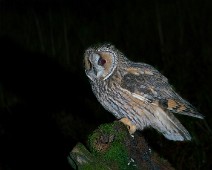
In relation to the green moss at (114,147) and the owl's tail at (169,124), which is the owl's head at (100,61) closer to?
the owl's tail at (169,124)

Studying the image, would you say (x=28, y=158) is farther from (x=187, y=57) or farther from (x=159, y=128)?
(x=187, y=57)

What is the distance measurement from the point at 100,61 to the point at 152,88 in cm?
27

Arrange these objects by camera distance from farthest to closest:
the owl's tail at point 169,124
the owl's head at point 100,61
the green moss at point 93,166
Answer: the owl's tail at point 169,124
the owl's head at point 100,61
the green moss at point 93,166

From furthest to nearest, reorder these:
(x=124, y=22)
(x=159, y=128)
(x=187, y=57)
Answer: (x=124, y=22) → (x=187, y=57) → (x=159, y=128)

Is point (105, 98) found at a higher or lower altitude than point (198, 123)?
higher

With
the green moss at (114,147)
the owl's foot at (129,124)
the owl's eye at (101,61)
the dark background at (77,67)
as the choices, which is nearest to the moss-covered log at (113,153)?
the green moss at (114,147)

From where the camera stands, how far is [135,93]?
230 centimetres

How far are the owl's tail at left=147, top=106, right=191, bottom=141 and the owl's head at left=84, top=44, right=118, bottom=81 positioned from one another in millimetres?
283

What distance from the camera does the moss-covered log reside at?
64.5 inches

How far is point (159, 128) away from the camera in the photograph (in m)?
2.45

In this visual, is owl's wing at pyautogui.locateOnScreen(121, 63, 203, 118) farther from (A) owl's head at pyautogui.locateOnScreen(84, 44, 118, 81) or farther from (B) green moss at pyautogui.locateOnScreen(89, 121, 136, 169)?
(B) green moss at pyautogui.locateOnScreen(89, 121, 136, 169)

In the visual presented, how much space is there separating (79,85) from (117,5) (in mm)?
Result: 2725

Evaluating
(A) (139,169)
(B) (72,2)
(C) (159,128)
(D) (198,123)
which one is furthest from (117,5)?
(A) (139,169)

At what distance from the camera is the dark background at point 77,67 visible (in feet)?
12.9
